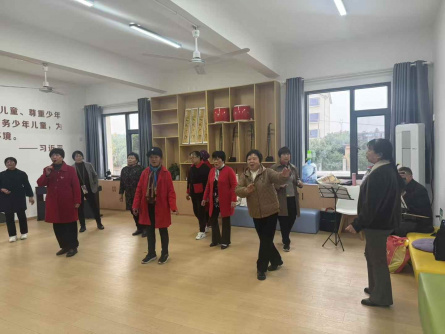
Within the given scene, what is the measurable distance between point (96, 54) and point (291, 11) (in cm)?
363

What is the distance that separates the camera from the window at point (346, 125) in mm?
5344

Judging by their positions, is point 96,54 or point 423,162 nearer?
point 423,162

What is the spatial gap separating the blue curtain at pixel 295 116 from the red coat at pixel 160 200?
294cm

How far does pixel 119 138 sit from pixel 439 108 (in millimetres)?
7391

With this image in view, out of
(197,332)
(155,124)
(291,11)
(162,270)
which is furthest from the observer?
(155,124)

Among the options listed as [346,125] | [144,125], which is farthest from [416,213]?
[144,125]

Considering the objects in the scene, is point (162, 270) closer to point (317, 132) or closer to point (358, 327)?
point (358, 327)

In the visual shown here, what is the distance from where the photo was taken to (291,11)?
4262 millimetres

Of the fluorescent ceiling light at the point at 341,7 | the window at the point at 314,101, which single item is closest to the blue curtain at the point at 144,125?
the window at the point at 314,101

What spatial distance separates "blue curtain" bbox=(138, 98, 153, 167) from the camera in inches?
294

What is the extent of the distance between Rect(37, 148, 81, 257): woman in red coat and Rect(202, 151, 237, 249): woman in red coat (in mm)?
1887

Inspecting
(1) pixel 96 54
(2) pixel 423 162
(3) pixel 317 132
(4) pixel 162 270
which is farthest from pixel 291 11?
(4) pixel 162 270

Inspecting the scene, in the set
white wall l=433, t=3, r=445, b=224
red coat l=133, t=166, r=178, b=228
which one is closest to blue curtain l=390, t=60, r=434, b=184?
white wall l=433, t=3, r=445, b=224

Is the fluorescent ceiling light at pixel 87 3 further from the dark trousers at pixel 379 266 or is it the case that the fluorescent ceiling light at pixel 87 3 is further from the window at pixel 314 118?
the window at pixel 314 118
